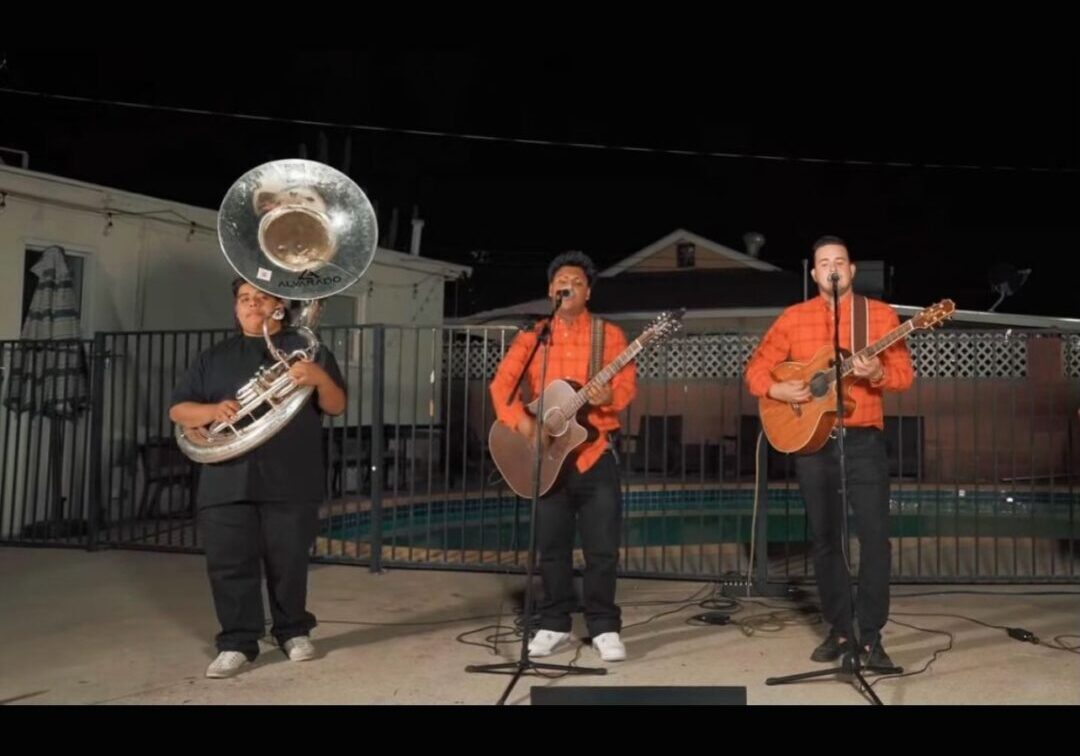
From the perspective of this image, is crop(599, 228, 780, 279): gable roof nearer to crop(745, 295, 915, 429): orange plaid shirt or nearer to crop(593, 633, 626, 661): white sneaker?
crop(745, 295, 915, 429): orange plaid shirt

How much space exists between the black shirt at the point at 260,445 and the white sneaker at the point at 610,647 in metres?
1.44

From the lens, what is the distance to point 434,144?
60.5 ft

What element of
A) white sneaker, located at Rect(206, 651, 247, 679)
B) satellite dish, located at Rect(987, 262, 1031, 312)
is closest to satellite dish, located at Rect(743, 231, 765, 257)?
satellite dish, located at Rect(987, 262, 1031, 312)

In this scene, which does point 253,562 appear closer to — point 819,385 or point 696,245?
point 819,385

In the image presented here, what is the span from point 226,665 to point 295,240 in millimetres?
1897

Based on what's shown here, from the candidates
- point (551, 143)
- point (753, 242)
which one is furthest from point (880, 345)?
point (753, 242)

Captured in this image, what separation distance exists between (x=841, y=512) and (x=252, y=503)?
8.43ft

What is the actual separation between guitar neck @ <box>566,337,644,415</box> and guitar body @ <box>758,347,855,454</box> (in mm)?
676

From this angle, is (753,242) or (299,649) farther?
(753,242)

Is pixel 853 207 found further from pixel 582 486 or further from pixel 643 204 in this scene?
pixel 582 486

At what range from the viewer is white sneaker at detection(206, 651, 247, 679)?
3.94m

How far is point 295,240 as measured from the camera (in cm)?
431

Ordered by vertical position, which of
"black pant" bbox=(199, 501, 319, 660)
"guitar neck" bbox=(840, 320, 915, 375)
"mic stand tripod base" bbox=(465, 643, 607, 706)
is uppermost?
"guitar neck" bbox=(840, 320, 915, 375)

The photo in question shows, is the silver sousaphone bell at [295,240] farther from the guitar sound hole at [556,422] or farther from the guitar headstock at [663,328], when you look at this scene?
the guitar headstock at [663,328]
